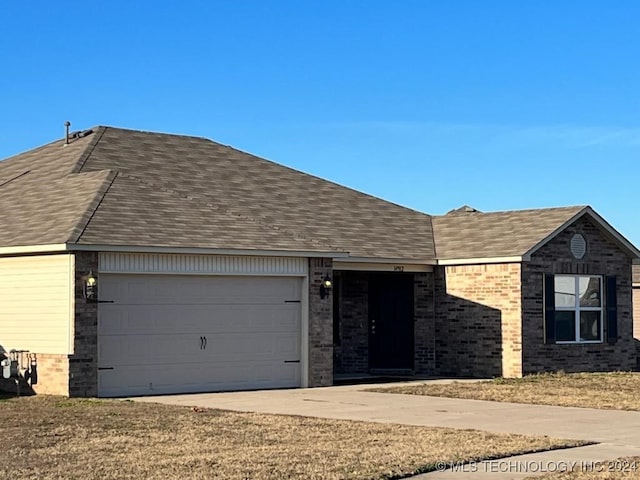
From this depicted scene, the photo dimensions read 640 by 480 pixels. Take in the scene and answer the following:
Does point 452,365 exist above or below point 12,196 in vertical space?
below

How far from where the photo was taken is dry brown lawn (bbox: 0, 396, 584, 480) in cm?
1109

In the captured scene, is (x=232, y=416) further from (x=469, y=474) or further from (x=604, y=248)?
(x=604, y=248)

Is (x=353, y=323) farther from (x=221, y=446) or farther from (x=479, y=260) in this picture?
(x=221, y=446)

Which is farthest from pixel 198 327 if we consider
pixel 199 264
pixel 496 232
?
pixel 496 232

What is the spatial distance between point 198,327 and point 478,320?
7312 millimetres

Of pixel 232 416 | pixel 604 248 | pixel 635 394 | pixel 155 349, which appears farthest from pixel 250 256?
pixel 604 248

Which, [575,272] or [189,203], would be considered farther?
[575,272]

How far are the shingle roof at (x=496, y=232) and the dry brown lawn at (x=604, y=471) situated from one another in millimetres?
13089

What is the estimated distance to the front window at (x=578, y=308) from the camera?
2567 centimetres

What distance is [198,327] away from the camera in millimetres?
21141

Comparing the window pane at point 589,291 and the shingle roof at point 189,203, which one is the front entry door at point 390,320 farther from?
the window pane at point 589,291

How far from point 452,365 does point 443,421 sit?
10218 mm

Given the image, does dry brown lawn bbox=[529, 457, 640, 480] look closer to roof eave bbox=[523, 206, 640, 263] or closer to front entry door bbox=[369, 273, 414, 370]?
roof eave bbox=[523, 206, 640, 263]

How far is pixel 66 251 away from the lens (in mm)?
19375
